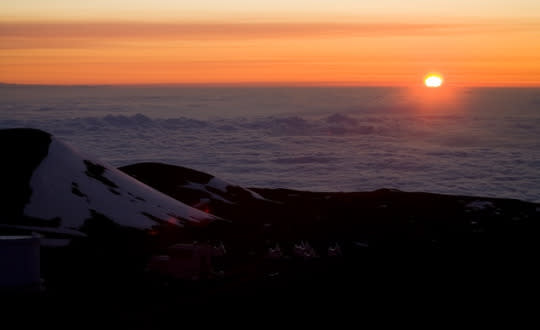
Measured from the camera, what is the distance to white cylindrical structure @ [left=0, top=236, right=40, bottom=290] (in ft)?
44.5

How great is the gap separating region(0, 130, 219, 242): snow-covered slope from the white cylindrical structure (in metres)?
6.49

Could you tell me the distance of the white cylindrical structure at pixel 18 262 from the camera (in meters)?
13.6

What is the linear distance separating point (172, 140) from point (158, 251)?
123878mm

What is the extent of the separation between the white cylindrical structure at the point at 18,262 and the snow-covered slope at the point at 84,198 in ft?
21.3

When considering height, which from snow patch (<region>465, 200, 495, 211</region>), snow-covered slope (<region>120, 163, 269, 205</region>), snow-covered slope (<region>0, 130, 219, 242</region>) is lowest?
snow patch (<region>465, 200, 495, 211</region>)

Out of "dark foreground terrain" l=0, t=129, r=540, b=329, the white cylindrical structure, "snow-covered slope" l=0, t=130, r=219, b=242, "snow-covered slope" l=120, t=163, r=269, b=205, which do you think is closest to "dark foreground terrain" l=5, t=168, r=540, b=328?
"dark foreground terrain" l=0, t=129, r=540, b=329

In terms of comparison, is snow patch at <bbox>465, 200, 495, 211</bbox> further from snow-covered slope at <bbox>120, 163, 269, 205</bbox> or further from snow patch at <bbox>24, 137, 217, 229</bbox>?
snow patch at <bbox>24, 137, 217, 229</bbox>

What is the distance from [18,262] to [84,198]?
990cm

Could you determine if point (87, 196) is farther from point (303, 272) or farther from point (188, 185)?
point (188, 185)

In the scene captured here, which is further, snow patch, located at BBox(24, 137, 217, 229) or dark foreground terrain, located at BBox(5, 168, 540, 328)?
snow patch, located at BBox(24, 137, 217, 229)

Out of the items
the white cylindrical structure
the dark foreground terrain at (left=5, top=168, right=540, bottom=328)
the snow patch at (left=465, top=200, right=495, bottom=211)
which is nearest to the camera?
the white cylindrical structure

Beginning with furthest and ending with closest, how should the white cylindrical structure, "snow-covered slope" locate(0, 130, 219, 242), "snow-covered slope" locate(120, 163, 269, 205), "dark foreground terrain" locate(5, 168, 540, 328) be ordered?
"snow-covered slope" locate(120, 163, 269, 205)
"snow-covered slope" locate(0, 130, 219, 242)
"dark foreground terrain" locate(5, 168, 540, 328)
the white cylindrical structure

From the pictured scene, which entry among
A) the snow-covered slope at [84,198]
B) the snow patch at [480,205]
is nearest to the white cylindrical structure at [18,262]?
the snow-covered slope at [84,198]

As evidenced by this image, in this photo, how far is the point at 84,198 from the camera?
925 inches
